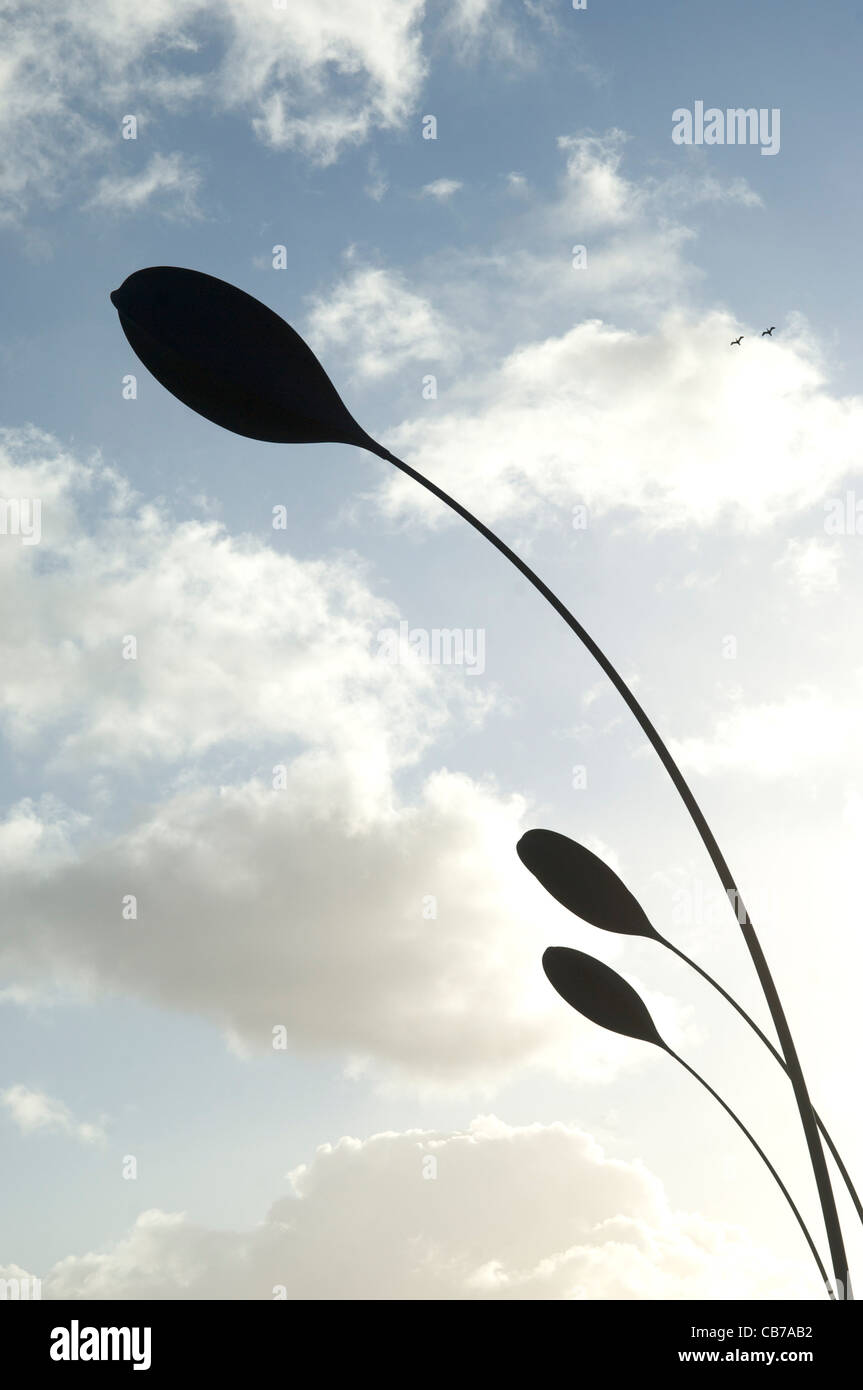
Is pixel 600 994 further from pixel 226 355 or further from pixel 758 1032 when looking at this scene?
pixel 226 355

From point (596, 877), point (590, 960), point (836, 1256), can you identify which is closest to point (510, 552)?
point (596, 877)

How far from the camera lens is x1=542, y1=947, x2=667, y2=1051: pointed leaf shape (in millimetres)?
7609

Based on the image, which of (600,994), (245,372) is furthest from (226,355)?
(600,994)

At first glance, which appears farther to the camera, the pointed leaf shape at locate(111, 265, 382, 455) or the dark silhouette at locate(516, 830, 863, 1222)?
the dark silhouette at locate(516, 830, 863, 1222)

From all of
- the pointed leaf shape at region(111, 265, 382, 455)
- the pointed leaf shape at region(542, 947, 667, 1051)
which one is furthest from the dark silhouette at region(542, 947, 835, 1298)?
the pointed leaf shape at region(111, 265, 382, 455)

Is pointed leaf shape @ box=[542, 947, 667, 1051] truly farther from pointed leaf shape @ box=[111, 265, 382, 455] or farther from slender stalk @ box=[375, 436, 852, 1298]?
pointed leaf shape @ box=[111, 265, 382, 455]

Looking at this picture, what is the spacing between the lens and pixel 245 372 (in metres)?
5.23

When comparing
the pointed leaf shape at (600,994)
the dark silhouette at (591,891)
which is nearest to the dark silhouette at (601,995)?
the pointed leaf shape at (600,994)

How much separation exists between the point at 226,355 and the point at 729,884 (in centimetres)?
431

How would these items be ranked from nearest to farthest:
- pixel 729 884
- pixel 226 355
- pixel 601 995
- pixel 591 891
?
1. pixel 226 355
2. pixel 729 884
3. pixel 591 891
4. pixel 601 995
